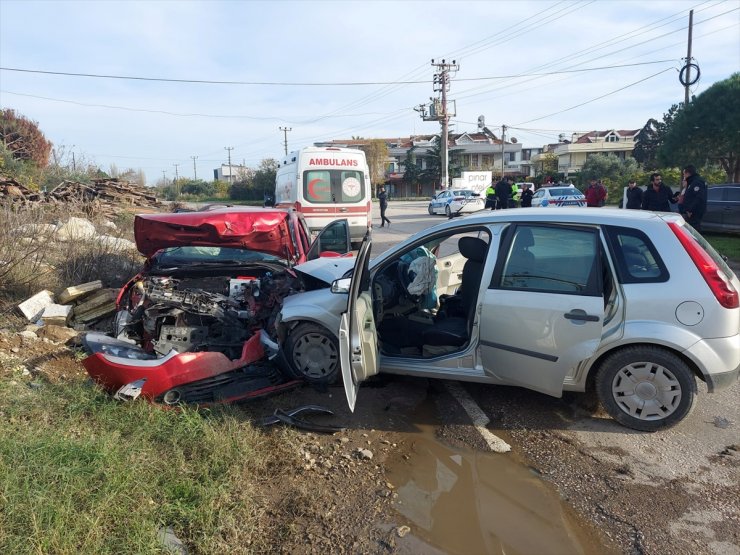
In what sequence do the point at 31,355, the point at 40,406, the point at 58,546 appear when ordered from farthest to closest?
1. the point at 31,355
2. the point at 40,406
3. the point at 58,546

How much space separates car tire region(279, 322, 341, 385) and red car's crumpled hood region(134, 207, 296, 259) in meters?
1.58

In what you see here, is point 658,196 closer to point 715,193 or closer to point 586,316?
point 715,193

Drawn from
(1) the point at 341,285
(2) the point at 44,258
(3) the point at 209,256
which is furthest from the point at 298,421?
(2) the point at 44,258

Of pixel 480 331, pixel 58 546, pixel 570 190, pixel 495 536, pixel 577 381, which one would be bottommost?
pixel 495 536

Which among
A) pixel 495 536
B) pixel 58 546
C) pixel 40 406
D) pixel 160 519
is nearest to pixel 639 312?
pixel 495 536

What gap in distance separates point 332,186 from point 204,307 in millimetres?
9065

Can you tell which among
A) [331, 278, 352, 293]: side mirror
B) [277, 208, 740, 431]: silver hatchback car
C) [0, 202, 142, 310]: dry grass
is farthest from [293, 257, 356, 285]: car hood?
[0, 202, 142, 310]: dry grass

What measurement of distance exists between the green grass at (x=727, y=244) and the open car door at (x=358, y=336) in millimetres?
9606

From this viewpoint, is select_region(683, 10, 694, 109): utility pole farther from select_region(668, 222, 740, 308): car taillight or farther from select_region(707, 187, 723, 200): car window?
select_region(668, 222, 740, 308): car taillight

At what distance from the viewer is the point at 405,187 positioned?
215ft

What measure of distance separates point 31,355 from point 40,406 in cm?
156

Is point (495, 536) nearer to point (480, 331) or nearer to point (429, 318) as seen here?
point (480, 331)

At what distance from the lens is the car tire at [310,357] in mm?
4570

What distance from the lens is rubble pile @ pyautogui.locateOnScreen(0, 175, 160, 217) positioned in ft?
54.7
